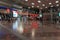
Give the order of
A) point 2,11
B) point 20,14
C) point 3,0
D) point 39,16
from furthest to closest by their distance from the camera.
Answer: point 39,16 → point 20,14 → point 2,11 → point 3,0

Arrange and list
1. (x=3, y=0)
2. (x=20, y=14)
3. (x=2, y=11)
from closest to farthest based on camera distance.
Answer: (x=3, y=0)
(x=2, y=11)
(x=20, y=14)

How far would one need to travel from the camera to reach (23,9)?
40062 mm

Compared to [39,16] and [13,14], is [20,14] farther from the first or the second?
[39,16]

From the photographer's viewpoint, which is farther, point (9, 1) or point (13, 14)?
point (13, 14)

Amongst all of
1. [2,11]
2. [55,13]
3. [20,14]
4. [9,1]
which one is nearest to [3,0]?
[9,1]

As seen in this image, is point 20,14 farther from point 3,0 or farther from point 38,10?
point 3,0

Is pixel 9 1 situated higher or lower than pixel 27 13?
higher

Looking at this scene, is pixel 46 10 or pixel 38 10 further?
pixel 38 10

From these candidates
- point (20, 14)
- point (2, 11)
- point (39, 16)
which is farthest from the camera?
point (39, 16)

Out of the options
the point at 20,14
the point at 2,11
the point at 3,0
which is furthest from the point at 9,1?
the point at 20,14

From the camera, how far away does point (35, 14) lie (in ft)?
141

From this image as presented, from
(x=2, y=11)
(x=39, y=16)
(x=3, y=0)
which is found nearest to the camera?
(x=3, y=0)

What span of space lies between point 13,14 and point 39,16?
7030 mm

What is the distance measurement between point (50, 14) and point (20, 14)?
272 inches
